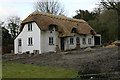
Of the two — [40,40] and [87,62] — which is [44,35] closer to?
[40,40]

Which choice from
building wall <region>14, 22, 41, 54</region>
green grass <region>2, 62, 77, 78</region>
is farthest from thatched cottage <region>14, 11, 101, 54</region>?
green grass <region>2, 62, 77, 78</region>

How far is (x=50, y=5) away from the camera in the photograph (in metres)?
44.7

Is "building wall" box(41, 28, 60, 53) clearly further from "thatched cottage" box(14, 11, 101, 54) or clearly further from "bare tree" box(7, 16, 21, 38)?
"bare tree" box(7, 16, 21, 38)

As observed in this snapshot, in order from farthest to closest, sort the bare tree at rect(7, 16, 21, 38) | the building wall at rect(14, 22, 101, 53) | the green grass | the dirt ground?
the bare tree at rect(7, 16, 21, 38), the building wall at rect(14, 22, 101, 53), the dirt ground, the green grass

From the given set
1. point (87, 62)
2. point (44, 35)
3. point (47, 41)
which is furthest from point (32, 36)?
point (87, 62)

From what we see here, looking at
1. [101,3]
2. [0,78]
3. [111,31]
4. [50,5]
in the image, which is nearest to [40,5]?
[50,5]

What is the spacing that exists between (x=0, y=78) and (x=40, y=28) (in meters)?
16.1

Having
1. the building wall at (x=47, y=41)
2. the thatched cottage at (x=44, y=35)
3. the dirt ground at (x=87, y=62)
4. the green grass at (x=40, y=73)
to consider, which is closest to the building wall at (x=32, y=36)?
the thatched cottage at (x=44, y=35)

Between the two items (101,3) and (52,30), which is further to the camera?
(101,3)

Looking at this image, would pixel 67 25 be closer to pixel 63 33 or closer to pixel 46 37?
pixel 63 33

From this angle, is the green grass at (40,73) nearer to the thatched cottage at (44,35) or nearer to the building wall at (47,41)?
the thatched cottage at (44,35)

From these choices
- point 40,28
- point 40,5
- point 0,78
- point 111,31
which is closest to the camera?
point 0,78

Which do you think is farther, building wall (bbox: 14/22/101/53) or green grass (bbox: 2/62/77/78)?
building wall (bbox: 14/22/101/53)

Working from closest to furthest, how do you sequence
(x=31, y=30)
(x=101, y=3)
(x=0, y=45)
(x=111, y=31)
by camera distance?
(x=111, y=31)
(x=31, y=30)
(x=0, y=45)
(x=101, y=3)
